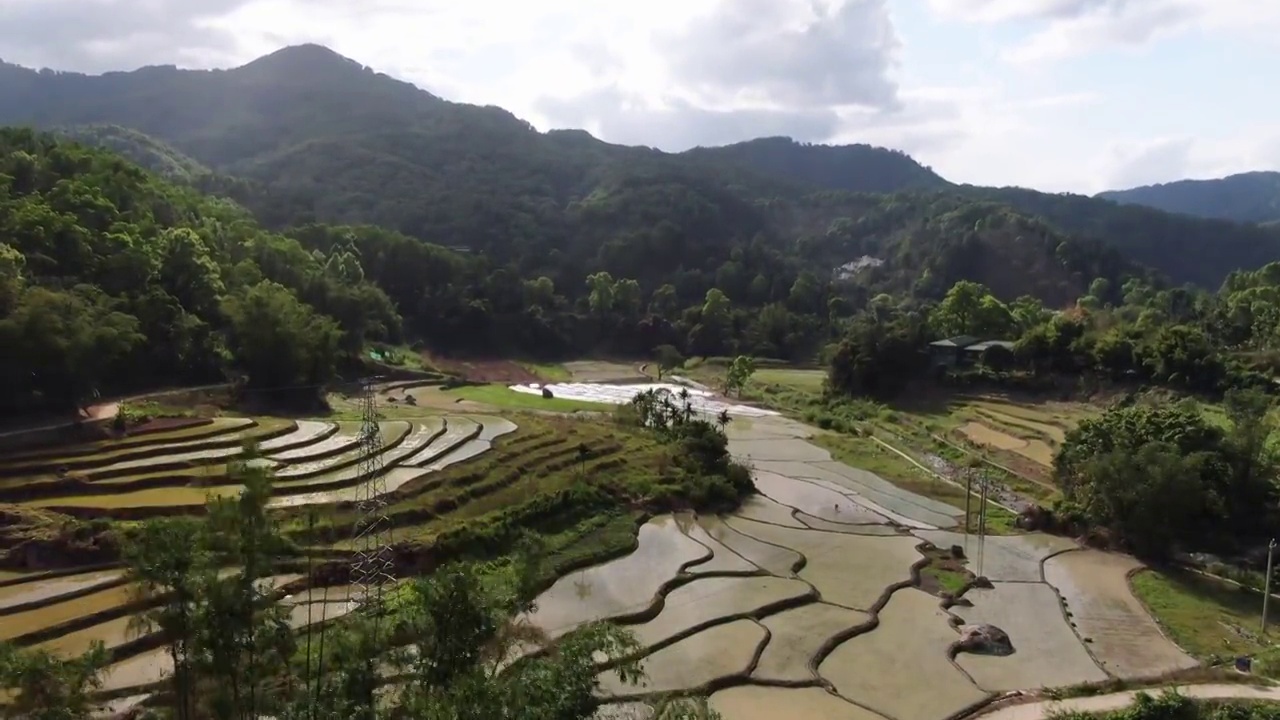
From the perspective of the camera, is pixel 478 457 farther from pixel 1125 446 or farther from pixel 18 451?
pixel 1125 446

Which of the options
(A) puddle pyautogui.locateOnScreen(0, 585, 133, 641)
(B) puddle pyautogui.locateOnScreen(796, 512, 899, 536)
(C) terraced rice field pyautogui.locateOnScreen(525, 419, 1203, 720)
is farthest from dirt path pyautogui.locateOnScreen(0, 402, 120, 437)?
(B) puddle pyautogui.locateOnScreen(796, 512, 899, 536)

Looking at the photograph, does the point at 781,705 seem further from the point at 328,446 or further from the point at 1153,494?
the point at 328,446

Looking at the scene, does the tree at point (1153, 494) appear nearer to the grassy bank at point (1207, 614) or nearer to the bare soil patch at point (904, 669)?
the grassy bank at point (1207, 614)

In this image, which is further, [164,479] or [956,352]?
[956,352]

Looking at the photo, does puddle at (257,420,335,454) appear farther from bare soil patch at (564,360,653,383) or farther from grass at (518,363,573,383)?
bare soil patch at (564,360,653,383)

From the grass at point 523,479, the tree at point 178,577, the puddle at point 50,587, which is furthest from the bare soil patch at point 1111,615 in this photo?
the puddle at point 50,587

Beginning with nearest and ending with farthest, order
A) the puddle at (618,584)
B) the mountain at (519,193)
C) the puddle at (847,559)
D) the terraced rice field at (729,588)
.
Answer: the terraced rice field at (729,588)
the puddle at (618,584)
the puddle at (847,559)
the mountain at (519,193)

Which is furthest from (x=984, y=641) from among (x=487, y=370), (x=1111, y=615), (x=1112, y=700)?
(x=487, y=370)
